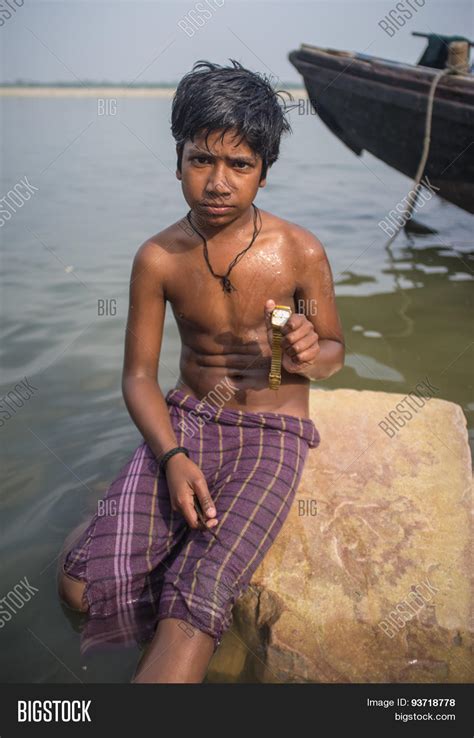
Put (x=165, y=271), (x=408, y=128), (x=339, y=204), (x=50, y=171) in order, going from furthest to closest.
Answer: (x=50, y=171), (x=339, y=204), (x=408, y=128), (x=165, y=271)

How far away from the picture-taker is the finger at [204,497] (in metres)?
2.25

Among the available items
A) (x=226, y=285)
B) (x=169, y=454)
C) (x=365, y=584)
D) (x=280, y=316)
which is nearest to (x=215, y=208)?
(x=226, y=285)

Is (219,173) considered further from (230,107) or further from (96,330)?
(96,330)

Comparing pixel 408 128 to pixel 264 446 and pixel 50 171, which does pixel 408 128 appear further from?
pixel 50 171

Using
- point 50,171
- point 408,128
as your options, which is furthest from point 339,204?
point 50,171

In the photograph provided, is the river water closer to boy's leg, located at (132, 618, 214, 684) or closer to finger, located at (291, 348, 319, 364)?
boy's leg, located at (132, 618, 214, 684)

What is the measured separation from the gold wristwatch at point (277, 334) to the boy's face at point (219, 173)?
0.44 meters

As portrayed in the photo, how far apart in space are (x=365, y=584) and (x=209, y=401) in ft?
2.88

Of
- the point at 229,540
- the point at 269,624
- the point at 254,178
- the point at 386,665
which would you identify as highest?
the point at 254,178

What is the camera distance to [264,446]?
8.34ft

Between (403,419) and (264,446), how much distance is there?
97cm

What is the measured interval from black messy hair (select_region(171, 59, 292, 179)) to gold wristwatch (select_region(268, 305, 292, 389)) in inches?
24.4

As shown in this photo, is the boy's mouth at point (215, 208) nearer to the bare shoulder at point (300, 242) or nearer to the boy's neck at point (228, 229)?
the boy's neck at point (228, 229)

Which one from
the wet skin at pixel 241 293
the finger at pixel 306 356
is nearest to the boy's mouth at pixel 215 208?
the wet skin at pixel 241 293
